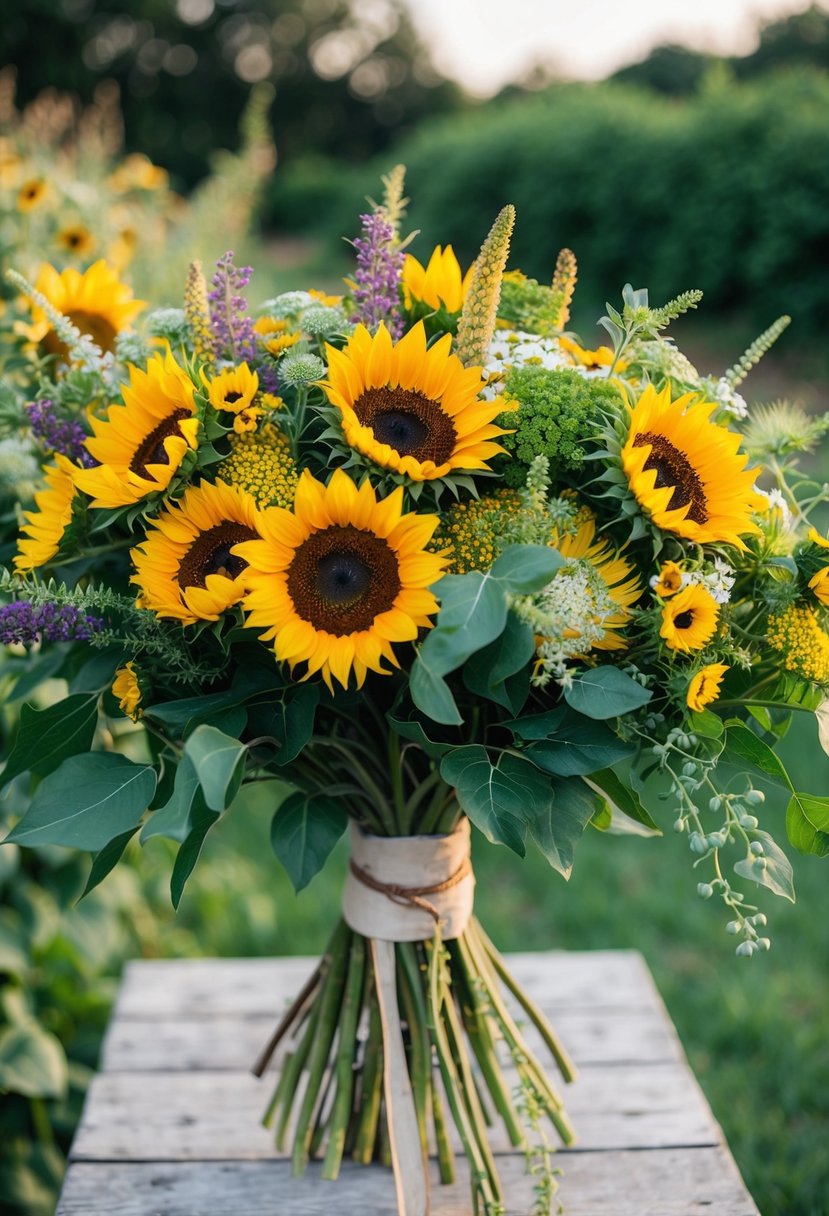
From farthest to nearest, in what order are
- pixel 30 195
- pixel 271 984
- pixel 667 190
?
1. pixel 667 190
2. pixel 30 195
3. pixel 271 984

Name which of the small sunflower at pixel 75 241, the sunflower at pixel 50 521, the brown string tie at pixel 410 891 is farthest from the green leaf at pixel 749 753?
the small sunflower at pixel 75 241

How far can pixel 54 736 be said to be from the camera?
0.97 meters

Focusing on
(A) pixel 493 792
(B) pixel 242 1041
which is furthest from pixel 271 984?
(A) pixel 493 792

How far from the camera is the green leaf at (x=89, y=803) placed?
836 millimetres

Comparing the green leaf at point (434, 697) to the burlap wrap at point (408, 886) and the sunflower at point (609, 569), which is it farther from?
the burlap wrap at point (408, 886)

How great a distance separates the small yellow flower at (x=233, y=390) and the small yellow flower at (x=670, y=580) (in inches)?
13.0

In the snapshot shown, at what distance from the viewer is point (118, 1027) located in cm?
152

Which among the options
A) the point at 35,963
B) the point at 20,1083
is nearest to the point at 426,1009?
the point at 20,1083

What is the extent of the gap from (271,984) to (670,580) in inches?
41.9

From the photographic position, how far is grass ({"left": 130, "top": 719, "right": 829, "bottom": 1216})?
2.04 meters

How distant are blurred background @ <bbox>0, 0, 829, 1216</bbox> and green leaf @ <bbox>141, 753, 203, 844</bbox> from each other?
0.40 metres

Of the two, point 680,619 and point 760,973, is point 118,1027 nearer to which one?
point 680,619

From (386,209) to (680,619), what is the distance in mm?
441

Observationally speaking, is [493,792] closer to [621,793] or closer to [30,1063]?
[621,793]
